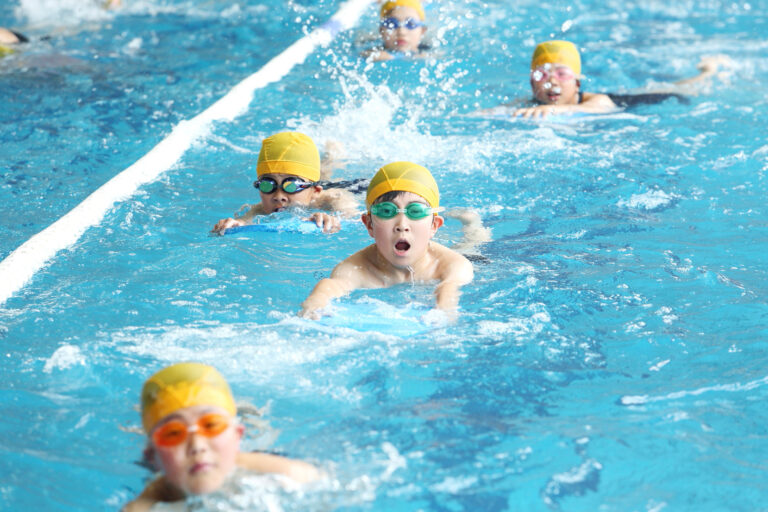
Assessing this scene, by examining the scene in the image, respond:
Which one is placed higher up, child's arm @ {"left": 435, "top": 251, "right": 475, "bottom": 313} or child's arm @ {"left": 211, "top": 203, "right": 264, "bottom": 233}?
child's arm @ {"left": 211, "top": 203, "right": 264, "bottom": 233}

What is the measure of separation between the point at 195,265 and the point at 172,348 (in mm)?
1247

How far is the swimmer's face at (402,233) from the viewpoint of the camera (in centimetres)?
464

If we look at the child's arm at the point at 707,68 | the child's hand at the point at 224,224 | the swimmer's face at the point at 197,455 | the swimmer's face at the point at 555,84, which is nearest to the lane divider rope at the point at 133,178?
the child's hand at the point at 224,224

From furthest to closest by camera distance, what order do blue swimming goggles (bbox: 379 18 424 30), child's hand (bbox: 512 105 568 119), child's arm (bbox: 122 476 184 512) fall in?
blue swimming goggles (bbox: 379 18 424 30)
child's hand (bbox: 512 105 568 119)
child's arm (bbox: 122 476 184 512)

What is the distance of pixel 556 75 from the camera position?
866cm

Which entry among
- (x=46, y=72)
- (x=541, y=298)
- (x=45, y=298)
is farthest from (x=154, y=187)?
(x=46, y=72)

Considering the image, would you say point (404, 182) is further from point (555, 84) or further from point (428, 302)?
point (555, 84)

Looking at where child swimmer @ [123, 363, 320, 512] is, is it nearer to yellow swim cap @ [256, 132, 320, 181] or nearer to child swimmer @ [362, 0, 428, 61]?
yellow swim cap @ [256, 132, 320, 181]

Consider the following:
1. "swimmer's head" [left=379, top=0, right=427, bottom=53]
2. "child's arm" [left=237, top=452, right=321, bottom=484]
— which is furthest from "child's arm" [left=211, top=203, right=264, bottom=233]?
"swimmer's head" [left=379, top=0, right=427, bottom=53]

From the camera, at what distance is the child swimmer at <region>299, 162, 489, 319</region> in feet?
15.2

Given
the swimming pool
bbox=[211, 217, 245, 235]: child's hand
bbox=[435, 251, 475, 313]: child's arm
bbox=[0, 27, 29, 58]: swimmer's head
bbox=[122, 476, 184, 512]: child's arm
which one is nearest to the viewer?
bbox=[122, 476, 184, 512]: child's arm

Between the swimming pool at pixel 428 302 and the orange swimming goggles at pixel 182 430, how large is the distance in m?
0.28

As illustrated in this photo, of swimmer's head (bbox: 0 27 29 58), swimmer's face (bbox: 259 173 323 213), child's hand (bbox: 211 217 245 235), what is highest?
swimmer's head (bbox: 0 27 29 58)

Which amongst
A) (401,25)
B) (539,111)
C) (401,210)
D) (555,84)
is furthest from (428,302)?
(401,25)
